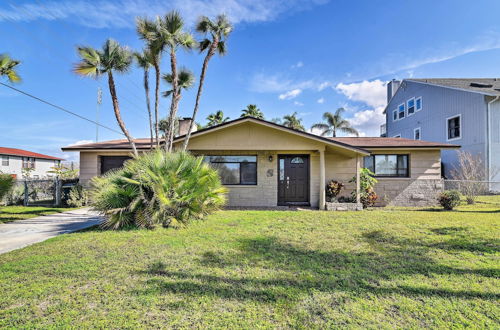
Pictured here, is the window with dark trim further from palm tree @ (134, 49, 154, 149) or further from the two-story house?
palm tree @ (134, 49, 154, 149)

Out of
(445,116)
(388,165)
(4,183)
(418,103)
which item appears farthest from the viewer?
(418,103)

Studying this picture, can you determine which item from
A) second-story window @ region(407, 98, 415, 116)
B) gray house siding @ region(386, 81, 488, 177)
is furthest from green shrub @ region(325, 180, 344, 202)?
second-story window @ region(407, 98, 415, 116)

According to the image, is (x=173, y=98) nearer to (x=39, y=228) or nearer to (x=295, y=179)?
(x=39, y=228)

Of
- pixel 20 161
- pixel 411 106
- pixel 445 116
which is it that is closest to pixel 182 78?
pixel 445 116

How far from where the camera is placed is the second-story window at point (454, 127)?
53.8 feet

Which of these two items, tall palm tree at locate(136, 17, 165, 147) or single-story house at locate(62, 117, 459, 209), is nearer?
tall palm tree at locate(136, 17, 165, 147)

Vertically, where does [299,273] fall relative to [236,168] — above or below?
below

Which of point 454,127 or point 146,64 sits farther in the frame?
point 454,127

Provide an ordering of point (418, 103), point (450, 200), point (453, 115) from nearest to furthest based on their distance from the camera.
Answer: point (450, 200) < point (453, 115) < point (418, 103)

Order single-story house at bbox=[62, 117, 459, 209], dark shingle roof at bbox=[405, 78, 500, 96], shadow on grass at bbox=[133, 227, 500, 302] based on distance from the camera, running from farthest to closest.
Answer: dark shingle roof at bbox=[405, 78, 500, 96] → single-story house at bbox=[62, 117, 459, 209] → shadow on grass at bbox=[133, 227, 500, 302]

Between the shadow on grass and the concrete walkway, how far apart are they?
151 inches

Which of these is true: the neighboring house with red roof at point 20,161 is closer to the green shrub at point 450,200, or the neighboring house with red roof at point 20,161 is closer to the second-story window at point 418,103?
the green shrub at point 450,200

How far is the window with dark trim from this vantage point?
16.6m

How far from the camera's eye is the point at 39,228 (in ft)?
21.1
